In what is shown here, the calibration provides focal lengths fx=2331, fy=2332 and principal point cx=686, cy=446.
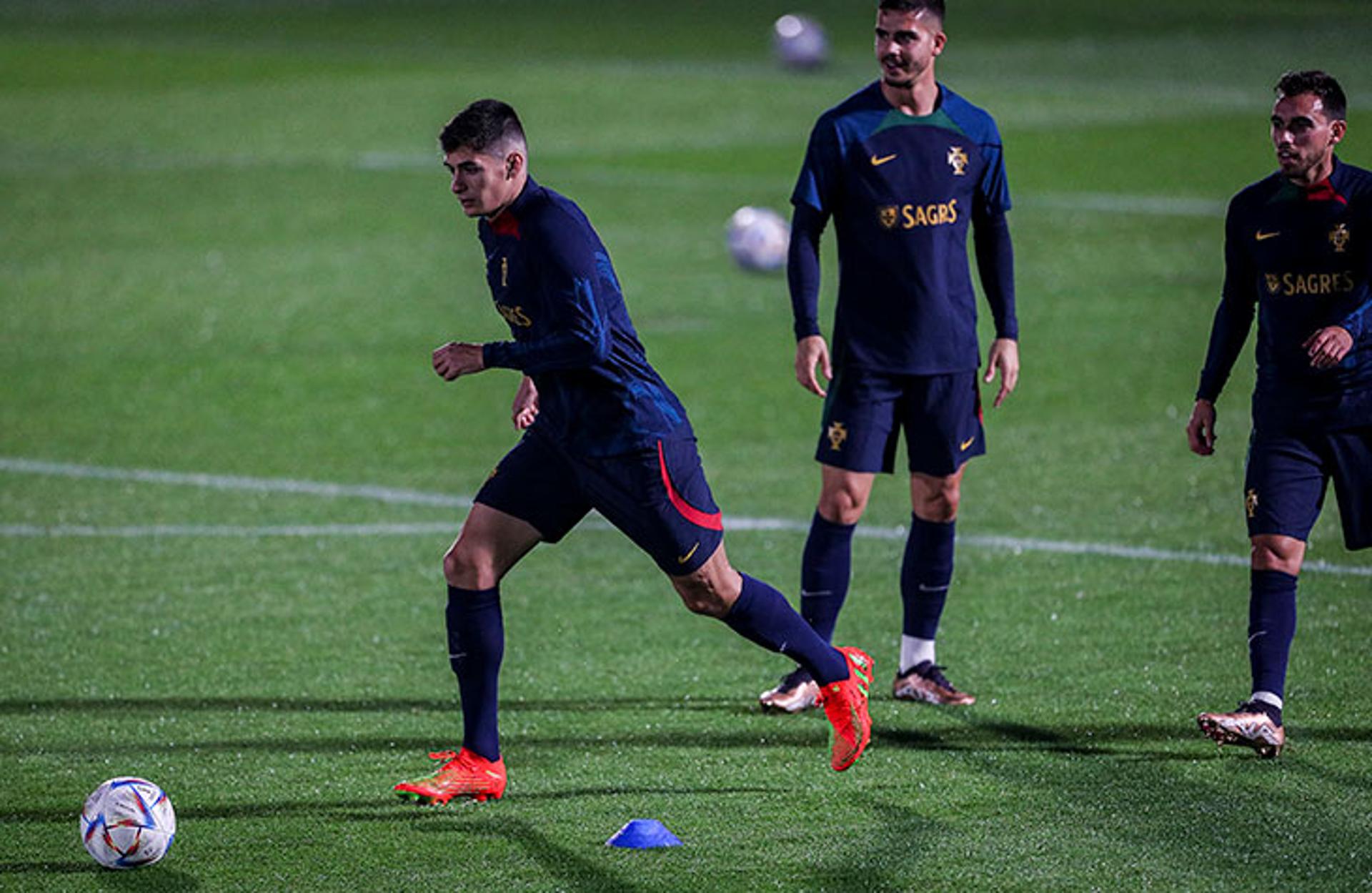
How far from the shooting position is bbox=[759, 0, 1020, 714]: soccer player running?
24.8ft

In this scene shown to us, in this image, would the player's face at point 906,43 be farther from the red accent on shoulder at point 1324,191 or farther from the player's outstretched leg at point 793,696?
the player's outstretched leg at point 793,696

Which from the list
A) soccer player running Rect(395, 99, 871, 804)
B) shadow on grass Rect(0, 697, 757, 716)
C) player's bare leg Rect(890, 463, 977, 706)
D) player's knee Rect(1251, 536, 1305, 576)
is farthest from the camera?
player's bare leg Rect(890, 463, 977, 706)

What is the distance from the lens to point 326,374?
14.2 metres

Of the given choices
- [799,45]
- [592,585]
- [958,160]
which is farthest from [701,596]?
[799,45]

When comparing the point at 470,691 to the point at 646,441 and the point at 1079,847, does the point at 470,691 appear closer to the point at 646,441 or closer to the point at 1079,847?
the point at 646,441

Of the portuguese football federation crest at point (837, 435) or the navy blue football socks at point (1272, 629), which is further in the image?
the portuguese football federation crest at point (837, 435)

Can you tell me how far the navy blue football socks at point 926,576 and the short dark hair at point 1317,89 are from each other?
6.13ft

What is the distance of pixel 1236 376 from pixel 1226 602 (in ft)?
16.7

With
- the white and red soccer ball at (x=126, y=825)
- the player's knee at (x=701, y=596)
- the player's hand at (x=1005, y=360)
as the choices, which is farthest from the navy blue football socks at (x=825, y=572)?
the white and red soccer ball at (x=126, y=825)

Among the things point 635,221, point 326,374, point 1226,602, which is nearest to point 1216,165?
point 635,221

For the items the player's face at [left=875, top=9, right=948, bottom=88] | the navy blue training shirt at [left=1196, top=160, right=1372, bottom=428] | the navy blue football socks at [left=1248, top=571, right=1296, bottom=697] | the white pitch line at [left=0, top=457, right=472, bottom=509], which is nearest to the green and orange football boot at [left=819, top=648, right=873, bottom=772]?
the navy blue football socks at [left=1248, top=571, right=1296, bottom=697]

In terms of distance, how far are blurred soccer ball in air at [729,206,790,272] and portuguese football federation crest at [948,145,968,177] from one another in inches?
395

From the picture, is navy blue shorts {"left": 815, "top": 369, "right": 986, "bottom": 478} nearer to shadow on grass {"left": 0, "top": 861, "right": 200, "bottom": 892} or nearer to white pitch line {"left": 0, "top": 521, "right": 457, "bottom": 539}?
shadow on grass {"left": 0, "top": 861, "right": 200, "bottom": 892}

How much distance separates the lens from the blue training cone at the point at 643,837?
607cm
